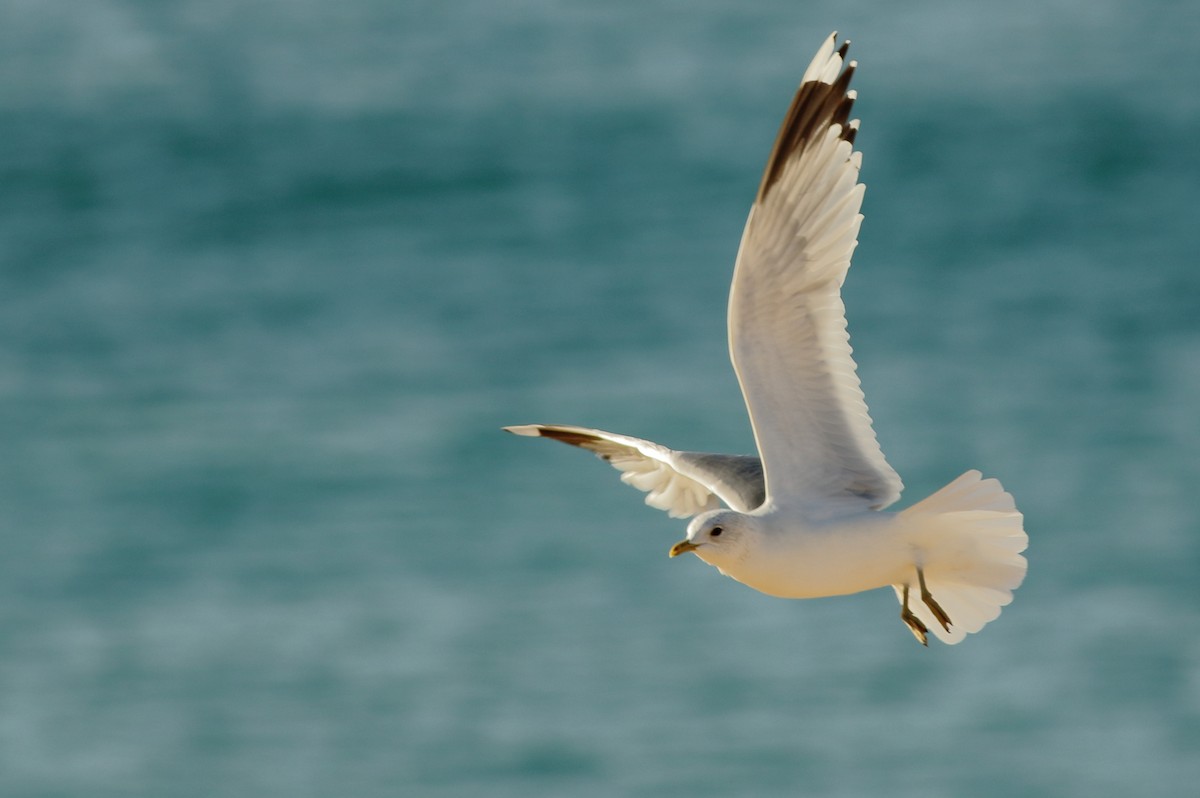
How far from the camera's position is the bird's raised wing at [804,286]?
4762 mm

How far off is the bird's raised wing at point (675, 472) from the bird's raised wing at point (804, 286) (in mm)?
331

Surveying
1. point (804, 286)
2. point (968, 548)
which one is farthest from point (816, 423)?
point (968, 548)

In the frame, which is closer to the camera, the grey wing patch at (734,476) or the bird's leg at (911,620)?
the bird's leg at (911,620)

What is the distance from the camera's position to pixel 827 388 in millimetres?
4824

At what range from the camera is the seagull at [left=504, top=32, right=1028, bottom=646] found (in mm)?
4730

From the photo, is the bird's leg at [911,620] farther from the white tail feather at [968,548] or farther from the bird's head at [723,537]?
the bird's head at [723,537]

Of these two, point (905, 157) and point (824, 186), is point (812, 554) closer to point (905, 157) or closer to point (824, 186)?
point (824, 186)

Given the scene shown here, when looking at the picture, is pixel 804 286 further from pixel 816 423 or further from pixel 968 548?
pixel 968 548

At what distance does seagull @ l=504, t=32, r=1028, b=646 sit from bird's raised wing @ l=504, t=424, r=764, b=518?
305 mm

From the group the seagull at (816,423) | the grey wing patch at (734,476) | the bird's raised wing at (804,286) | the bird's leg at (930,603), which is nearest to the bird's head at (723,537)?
the seagull at (816,423)

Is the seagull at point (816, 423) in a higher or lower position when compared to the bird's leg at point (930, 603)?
higher

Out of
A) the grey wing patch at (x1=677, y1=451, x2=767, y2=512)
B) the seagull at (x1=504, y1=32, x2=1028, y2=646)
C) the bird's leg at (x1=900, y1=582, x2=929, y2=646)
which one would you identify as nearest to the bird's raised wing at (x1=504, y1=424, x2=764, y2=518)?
the grey wing patch at (x1=677, y1=451, x2=767, y2=512)

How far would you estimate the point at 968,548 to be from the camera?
4.89 m

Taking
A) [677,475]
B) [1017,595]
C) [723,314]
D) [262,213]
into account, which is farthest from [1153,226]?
[677,475]
